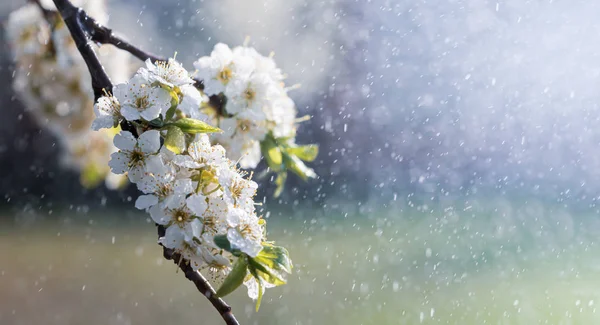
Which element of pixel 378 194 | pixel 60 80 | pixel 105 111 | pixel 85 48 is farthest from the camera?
pixel 378 194

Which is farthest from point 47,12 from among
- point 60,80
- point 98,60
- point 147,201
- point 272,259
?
point 272,259

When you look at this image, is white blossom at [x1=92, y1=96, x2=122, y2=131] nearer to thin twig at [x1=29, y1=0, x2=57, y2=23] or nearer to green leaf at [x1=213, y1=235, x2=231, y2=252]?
green leaf at [x1=213, y1=235, x2=231, y2=252]

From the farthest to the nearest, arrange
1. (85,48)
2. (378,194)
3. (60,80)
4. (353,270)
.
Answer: (378,194)
(353,270)
(60,80)
(85,48)

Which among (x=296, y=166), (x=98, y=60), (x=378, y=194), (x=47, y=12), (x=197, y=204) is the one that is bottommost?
(x=378, y=194)

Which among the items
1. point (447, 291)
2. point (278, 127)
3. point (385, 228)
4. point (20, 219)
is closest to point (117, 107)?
point (278, 127)

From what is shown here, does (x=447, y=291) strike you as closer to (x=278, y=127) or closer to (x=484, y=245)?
(x=484, y=245)

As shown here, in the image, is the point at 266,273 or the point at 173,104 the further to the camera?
the point at 173,104

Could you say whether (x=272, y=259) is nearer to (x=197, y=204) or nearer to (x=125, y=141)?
(x=197, y=204)
